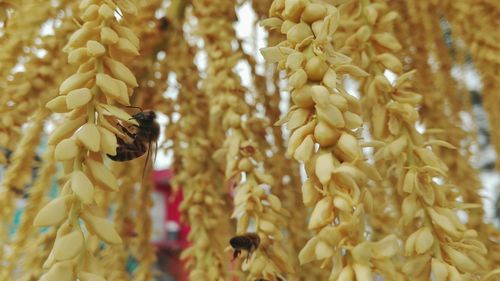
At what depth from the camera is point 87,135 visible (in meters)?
0.46

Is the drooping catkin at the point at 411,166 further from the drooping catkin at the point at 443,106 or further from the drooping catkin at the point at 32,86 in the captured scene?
the drooping catkin at the point at 32,86

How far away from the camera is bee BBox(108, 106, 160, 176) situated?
2.57 ft

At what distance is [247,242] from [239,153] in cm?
11

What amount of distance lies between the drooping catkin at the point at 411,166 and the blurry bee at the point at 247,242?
5.8 inches

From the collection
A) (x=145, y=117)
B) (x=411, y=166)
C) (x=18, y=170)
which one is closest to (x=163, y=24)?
(x=145, y=117)

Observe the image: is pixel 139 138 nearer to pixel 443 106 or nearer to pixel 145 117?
pixel 145 117

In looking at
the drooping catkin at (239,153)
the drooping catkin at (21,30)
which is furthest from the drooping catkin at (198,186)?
the drooping catkin at (21,30)

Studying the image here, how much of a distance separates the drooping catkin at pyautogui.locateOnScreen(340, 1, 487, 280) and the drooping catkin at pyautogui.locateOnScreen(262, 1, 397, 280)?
0.06 metres

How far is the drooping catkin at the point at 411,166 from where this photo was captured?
0.52 m

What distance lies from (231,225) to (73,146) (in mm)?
557

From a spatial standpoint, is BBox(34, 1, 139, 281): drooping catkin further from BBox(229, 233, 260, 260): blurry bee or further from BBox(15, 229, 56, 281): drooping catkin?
BBox(15, 229, 56, 281): drooping catkin

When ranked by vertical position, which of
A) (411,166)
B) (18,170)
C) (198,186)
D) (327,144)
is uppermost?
(327,144)

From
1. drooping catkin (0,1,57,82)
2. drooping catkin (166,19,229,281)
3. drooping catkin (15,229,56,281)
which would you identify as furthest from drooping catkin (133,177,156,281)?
drooping catkin (0,1,57,82)

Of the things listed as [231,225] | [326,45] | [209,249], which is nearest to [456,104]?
[231,225]
